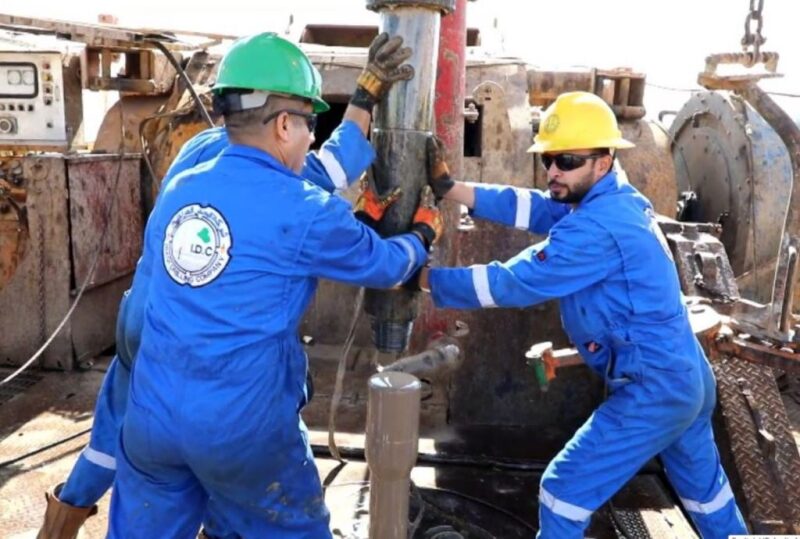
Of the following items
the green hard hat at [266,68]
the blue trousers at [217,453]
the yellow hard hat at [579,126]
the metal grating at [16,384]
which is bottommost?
the metal grating at [16,384]

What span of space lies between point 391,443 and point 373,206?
895 millimetres

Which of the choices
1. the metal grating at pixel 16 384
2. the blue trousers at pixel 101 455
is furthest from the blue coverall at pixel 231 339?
the metal grating at pixel 16 384

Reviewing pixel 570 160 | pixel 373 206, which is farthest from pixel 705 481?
pixel 373 206

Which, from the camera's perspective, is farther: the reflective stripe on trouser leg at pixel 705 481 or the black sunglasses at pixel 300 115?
the reflective stripe on trouser leg at pixel 705 481

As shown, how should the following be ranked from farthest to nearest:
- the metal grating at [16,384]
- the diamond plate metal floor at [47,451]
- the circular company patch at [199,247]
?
the metal grating at [16,384]
the diamond plate metal floor at [47,451]
the circular company patch at [199,247]

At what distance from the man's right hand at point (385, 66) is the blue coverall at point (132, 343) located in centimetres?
14

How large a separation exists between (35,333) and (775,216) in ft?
15.6

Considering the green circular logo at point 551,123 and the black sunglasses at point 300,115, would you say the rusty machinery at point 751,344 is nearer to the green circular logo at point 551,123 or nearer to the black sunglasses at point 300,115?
the green circular logo at point 551,123

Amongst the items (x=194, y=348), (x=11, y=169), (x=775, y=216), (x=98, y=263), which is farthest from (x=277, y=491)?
(x=775, y=216)

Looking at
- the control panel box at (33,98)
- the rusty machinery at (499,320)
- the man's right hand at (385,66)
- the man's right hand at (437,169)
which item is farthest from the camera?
the control panel box at (33,98)

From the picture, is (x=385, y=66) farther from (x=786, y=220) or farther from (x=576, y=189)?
(x=786, y=220)

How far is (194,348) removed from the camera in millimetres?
1913

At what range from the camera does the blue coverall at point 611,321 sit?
2414 mm

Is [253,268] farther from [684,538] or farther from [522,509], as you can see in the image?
[684,538]
